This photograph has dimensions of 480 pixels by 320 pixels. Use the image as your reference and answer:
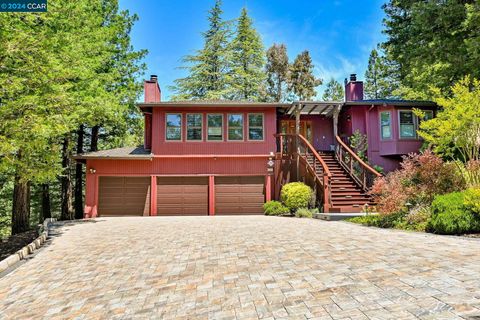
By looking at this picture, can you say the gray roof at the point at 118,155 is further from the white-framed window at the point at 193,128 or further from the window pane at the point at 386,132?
the window pane at the point at 386,132

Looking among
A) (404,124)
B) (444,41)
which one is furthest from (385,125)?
(444,41)

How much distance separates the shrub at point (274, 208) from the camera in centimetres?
1464

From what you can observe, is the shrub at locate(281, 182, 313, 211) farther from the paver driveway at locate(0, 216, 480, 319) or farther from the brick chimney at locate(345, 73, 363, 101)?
the brick chimney at locate(345, 73, 363, 101)

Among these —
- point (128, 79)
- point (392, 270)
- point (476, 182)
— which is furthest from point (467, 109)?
point (128, 79)

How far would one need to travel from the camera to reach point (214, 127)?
54.2ft

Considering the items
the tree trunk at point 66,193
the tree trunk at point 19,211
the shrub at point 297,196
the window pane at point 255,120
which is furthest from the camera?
the tree trunk at point 66,193

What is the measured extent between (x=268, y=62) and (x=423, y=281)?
3008 cm

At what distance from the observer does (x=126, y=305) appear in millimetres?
4227

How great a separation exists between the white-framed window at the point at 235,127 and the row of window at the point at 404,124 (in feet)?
24.6

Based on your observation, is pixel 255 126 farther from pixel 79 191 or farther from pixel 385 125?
Result: pixel 79 191

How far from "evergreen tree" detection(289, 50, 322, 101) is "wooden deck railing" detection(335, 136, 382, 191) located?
52.9 ft

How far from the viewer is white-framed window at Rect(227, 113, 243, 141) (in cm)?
1650

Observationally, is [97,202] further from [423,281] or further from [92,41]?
[423,281]

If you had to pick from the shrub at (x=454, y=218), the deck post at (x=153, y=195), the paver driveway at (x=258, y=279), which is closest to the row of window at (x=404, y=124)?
the shrub at (x=454, y=218)
